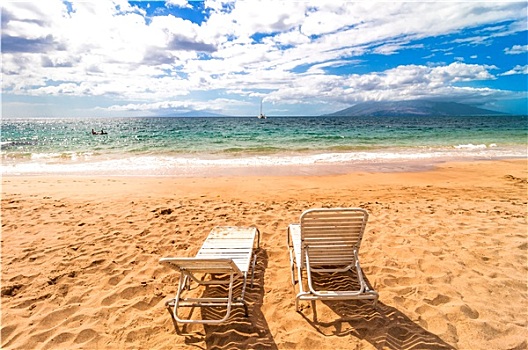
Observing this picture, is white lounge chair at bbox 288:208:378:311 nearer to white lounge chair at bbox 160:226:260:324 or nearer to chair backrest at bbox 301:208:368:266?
chair backrest at bbox 301:208:368:266

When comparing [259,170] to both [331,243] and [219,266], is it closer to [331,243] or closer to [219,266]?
[331,243]

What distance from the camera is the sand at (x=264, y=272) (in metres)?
3.29

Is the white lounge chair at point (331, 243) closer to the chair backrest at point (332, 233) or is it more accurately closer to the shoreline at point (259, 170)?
the chair backrest at point (332, 233)

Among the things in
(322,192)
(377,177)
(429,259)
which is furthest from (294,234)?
(377,177)

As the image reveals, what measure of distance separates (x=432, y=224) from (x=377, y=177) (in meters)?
5.66

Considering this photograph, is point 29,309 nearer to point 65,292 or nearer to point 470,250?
point 65,292

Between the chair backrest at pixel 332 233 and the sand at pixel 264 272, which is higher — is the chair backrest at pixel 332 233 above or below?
above

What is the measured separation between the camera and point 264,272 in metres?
4.56

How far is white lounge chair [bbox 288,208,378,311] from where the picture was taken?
11.4 ft

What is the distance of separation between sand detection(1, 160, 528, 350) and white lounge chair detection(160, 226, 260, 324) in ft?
0.80

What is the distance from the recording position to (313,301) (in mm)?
3814

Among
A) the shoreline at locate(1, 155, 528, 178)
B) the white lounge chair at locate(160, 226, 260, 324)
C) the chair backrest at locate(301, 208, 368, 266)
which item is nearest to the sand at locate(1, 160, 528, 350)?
the white lounge chair at locate(160, 226, 260, 324)

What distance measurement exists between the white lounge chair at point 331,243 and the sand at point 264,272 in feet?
1.04

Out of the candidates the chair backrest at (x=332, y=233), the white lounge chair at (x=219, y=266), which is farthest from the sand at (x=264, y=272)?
the chair backrest at (x=332, y=233)
